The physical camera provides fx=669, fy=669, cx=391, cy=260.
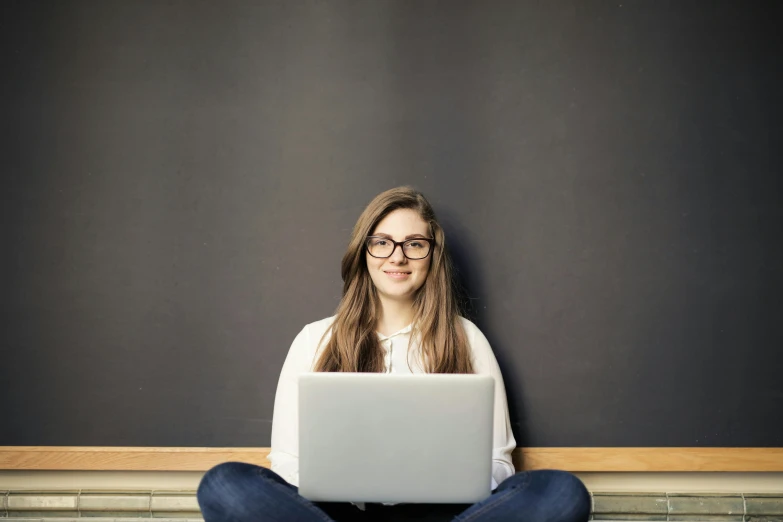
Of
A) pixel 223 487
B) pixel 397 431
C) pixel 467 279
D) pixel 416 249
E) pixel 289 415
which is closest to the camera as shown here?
pixel 397 431

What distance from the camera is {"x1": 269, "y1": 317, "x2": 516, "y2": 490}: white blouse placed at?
5.85 ft

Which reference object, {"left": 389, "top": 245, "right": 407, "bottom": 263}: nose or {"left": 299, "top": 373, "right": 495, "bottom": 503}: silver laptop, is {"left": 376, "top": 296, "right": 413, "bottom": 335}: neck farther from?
{"left": 299, "top": 373, "right": 495, "bottom": 503}: silver laptop

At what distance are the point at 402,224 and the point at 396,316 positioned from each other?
0.28m

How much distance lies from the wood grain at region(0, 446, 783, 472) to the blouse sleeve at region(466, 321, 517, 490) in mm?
180

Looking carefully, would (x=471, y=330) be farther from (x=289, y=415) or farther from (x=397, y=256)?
(x=289, y=415)

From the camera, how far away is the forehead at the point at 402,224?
1.90 metres

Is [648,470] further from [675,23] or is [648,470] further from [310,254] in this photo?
[675,23]

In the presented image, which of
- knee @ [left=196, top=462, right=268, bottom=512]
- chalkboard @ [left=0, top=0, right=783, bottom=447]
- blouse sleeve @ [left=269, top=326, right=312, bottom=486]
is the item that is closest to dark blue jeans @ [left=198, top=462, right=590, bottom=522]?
knee @ [left=196, top=462, right=268, bottom=512]

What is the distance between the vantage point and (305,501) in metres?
1.42

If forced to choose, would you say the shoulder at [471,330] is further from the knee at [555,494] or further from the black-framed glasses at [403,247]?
the knee at [555,494]

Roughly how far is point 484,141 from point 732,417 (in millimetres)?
1121

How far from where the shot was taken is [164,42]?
6.93 feet

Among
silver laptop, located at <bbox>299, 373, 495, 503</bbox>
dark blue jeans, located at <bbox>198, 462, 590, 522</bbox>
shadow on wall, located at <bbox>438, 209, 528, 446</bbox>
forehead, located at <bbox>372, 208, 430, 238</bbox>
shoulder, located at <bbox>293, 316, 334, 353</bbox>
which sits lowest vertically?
dark blue jeans, located at <bbox>198, 462, 590, 522</bbox>

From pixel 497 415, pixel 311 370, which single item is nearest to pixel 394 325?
pixel 311 370
